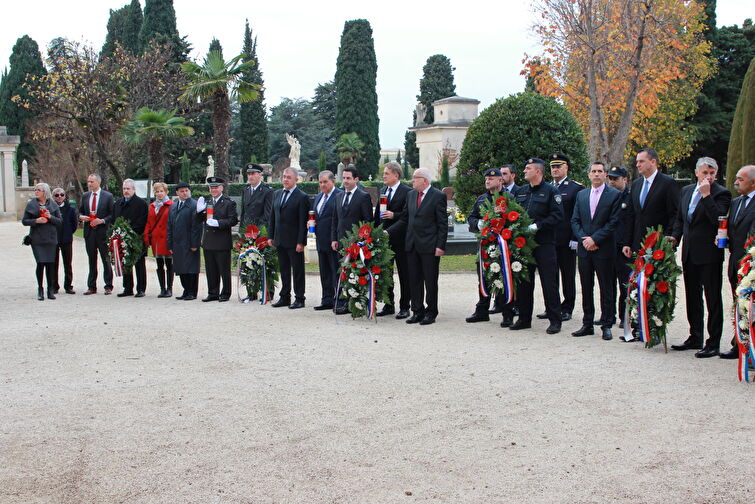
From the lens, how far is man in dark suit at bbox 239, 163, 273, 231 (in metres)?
12.5

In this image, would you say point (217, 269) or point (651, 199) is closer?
point (651, 199)

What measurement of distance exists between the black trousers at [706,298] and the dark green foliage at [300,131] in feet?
210

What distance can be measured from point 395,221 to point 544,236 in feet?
6.98

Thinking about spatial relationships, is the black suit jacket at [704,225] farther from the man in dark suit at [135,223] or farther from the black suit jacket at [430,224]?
the man in dark suit at [135,223]

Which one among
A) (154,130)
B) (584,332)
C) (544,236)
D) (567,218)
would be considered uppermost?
(154,130)

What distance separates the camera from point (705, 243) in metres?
8.09

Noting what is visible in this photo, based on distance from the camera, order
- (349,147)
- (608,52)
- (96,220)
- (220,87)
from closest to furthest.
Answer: (96,220), (608,52), (220,87), (349,147)

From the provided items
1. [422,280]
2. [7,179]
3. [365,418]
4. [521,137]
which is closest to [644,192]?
[422,280]

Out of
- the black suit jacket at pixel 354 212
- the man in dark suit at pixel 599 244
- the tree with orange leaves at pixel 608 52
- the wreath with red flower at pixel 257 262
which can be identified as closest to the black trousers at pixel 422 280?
the black suit jacket at pixel 354 212

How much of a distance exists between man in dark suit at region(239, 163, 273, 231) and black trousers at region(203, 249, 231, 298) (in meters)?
0.59

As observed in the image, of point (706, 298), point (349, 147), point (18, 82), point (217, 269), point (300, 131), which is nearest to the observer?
point (706, 298)

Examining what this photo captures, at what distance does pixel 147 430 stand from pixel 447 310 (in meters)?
6.32

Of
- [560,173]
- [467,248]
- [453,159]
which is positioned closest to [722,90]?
[453,159]

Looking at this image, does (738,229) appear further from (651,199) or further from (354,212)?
(354,212)
